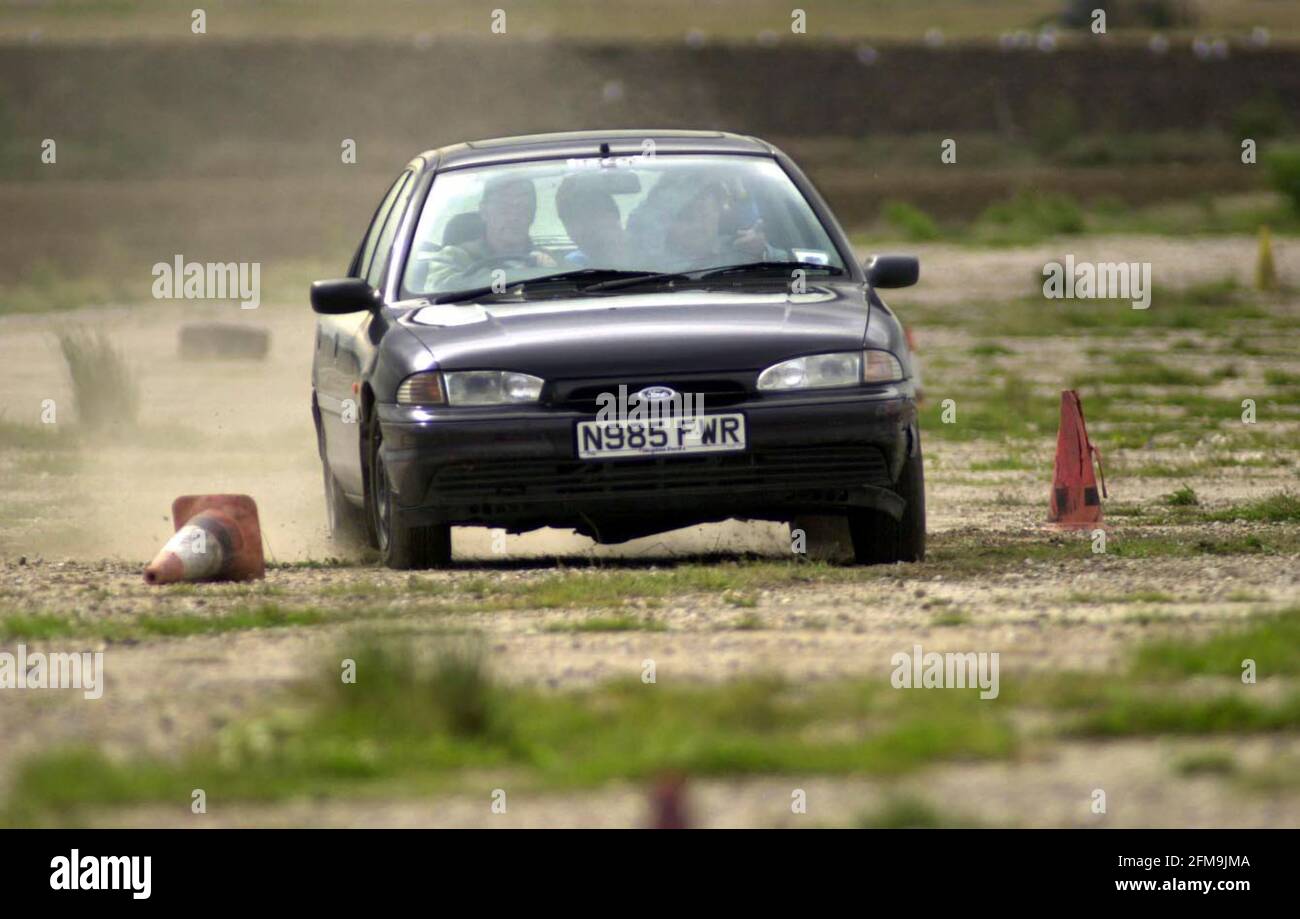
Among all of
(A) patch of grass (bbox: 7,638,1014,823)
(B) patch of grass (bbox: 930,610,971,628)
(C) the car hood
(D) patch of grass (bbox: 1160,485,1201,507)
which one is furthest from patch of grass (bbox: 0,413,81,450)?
(A) patch of grass (bbox: 7,638,1014,823)

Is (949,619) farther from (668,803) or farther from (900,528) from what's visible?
(668,803)

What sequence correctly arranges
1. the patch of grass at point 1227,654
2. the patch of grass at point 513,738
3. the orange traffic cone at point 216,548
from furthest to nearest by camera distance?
the orange traffic cone at point 216,548 → the patch of grass at point 1227,654 → the patch of grass at point 513,738

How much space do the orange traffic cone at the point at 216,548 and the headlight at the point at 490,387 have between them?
1.07 meters

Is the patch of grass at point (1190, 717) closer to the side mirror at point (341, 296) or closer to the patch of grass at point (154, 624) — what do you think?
the patch of grass at point (154, 624)

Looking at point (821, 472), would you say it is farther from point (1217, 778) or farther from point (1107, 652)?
point (1217, 778)

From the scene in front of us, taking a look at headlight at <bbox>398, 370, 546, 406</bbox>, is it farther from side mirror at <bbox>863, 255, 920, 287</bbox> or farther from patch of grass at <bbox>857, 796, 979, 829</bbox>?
patch of grass at <bbox>857, 796, 979, 829</bbox>

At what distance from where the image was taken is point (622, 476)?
8.11 metres

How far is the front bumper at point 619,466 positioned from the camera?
8.08 m

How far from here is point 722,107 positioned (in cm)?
8700

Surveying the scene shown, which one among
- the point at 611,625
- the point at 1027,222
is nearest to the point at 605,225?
the point at 611,625

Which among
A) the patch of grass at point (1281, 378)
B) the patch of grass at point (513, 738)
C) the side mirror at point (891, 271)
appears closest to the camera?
the patch of grass at point (513, 738)

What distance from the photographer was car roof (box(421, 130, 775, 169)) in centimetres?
942

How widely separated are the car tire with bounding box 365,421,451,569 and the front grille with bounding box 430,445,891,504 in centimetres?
30

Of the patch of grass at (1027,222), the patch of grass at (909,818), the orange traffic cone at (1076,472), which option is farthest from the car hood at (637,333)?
the patch of grass at (1027,222)
